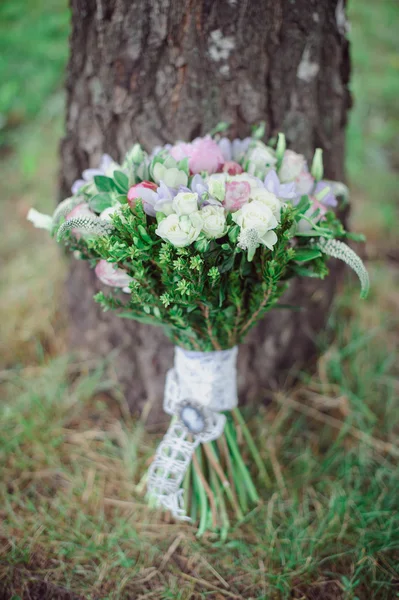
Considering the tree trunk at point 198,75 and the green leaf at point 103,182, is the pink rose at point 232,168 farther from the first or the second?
the tree trunk at point 198,75

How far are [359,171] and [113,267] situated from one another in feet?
8.38

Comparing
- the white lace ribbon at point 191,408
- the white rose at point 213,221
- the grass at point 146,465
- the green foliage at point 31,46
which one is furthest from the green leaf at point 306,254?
the green foliage at point 31,46

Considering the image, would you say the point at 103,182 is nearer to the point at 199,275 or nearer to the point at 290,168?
the point at 199,275

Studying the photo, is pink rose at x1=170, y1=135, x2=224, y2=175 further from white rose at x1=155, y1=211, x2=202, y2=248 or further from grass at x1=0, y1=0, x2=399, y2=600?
grass at x1=0, y1=0, x2=399, y2=600

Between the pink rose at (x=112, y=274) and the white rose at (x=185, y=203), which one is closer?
the white rose at (x=185, y=203)

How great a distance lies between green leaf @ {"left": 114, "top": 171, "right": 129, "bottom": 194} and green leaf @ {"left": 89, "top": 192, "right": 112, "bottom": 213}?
0.04m

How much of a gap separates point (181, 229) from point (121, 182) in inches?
11.1

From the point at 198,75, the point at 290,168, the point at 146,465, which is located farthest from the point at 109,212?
the point at 146,465

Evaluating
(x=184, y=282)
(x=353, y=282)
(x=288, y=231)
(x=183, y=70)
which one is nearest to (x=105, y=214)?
(x=184, y=282)

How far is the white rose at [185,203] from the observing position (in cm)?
95

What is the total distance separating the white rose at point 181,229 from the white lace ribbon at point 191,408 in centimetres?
47

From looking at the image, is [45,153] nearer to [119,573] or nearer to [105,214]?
[105,214]

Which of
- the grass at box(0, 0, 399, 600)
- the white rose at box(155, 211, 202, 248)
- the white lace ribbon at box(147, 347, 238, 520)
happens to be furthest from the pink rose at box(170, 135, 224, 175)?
the grass at box(0, 0, 399, 600)

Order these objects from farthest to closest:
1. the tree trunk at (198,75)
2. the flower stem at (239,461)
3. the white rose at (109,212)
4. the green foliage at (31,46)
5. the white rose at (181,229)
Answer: the green foliage at (31,46) → the flower stem at (239,461) → the tree trunk at (198,75) → the white rose at (109,212) → the white rose at (181,229)
